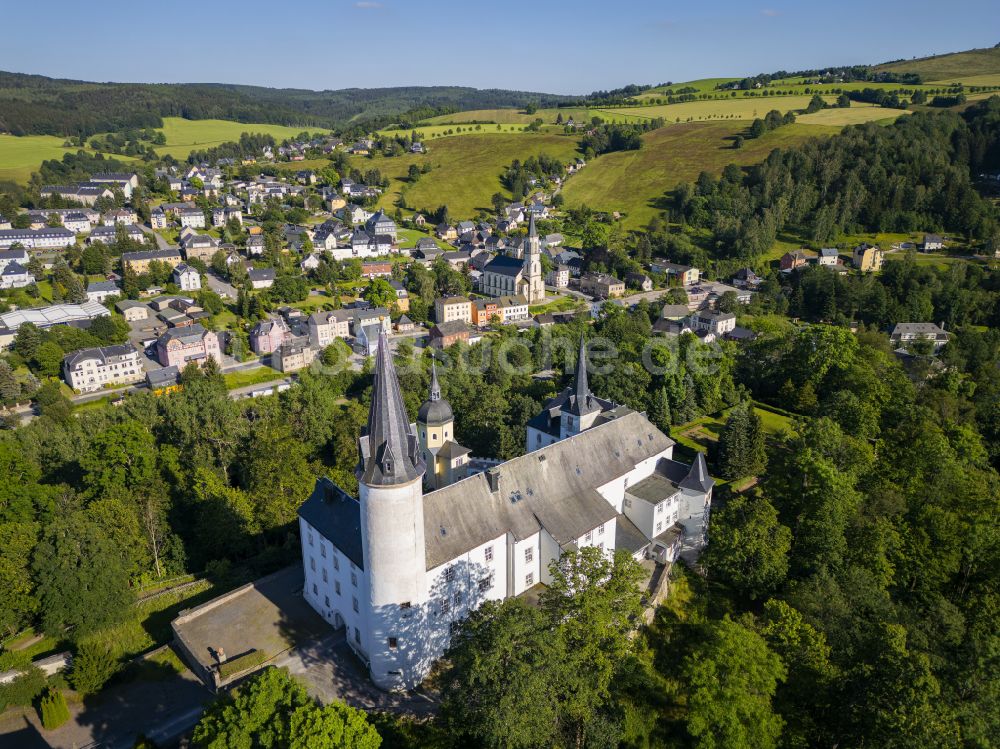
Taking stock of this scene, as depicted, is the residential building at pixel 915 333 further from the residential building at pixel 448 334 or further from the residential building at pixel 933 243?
the residential building at pixel 448 334

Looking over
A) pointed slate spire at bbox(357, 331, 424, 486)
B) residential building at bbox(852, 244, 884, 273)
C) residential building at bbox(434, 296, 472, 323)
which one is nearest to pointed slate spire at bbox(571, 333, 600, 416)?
pointed slate spire at bbox(357, 331, 424, 486)

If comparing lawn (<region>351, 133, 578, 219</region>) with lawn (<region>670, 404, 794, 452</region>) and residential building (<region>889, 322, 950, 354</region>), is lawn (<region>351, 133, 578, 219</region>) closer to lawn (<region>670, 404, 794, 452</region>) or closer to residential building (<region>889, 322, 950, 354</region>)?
residential building (<region>889, 322, 950, 354</region>)

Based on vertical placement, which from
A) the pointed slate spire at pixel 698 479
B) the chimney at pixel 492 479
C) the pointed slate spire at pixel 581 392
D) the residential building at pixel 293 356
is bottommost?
the residential building at pixel 293 356

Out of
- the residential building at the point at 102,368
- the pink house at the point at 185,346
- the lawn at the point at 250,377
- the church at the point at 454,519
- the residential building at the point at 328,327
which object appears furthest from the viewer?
the residential building at the point at 328,327

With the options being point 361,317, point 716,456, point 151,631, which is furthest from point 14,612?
point 361,317

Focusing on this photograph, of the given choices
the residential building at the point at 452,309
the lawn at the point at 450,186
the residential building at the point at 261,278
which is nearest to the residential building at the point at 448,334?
the residential building at the point at 452,309

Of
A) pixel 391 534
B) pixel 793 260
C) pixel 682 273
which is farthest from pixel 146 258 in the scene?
pixel 793 260
